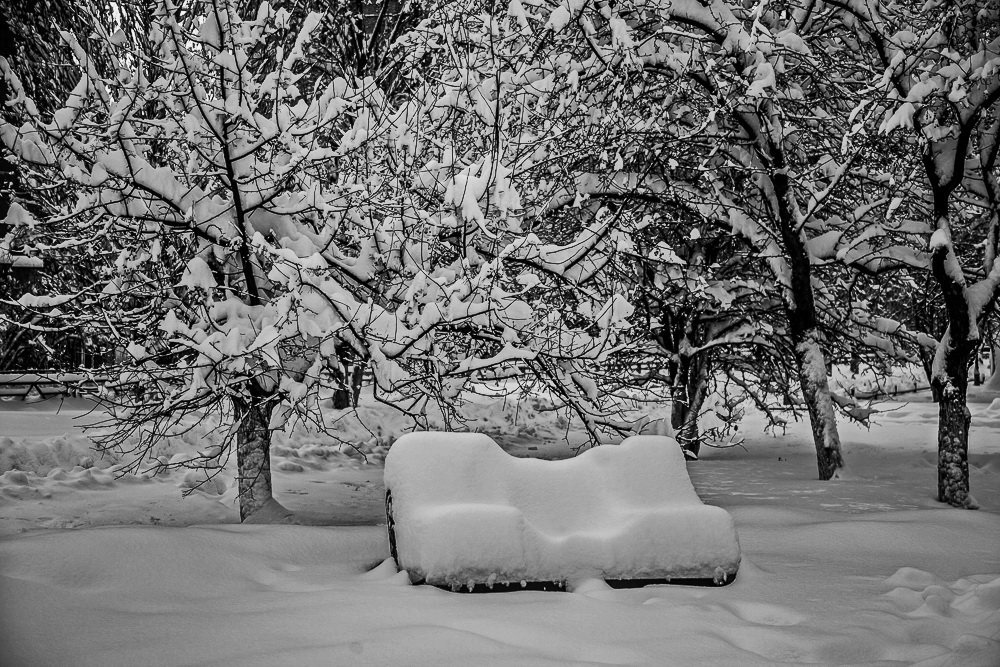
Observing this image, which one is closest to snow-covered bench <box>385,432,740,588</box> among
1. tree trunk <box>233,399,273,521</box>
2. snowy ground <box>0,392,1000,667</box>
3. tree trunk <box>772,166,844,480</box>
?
snowy ground <box>0,392,1000,667</box>

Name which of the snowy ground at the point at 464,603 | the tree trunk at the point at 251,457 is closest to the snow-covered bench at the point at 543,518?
the snowy ground at the point at 464,603

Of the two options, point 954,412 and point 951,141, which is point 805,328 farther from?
point 951,141

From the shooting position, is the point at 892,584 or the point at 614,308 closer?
the point at 892,584

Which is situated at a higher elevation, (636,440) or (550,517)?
(636,440)

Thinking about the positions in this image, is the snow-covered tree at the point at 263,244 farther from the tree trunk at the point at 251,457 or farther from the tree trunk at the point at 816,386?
the tree trunk at the point at 816,386

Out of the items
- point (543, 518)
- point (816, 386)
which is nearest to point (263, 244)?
point (543, 518)

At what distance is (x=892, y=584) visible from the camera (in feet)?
14.8

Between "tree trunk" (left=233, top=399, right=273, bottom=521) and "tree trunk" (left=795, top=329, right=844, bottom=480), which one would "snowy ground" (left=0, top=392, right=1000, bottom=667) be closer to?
"tree trunk" (left=233, top=399, right=273, bottom=521)

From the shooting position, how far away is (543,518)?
452 cm

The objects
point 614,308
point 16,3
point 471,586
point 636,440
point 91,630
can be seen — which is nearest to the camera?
point 91,630

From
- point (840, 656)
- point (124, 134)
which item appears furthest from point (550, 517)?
point (124, 134)

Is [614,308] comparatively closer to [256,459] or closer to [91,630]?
[256,459]

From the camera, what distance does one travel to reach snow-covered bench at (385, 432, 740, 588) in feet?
13.3

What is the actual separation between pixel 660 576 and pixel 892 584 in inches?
58.1
